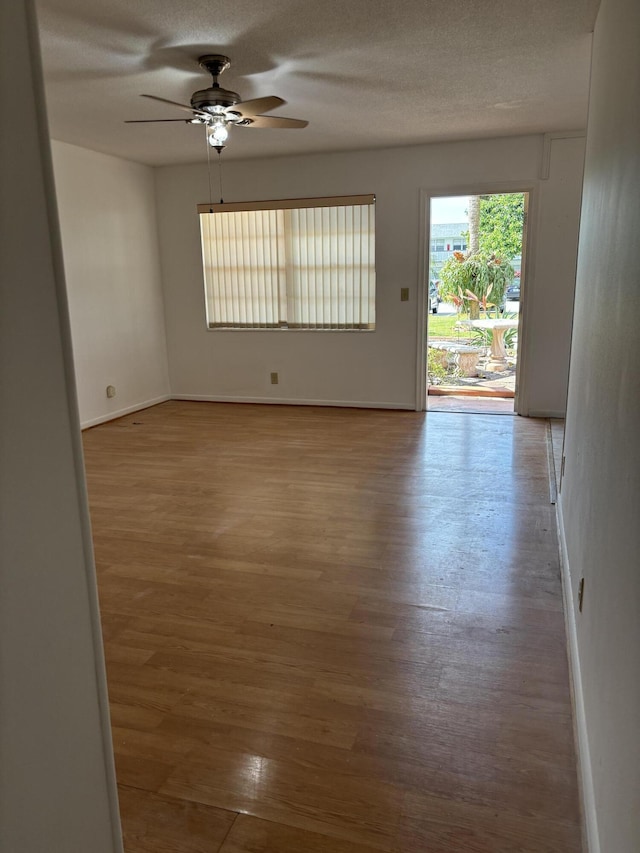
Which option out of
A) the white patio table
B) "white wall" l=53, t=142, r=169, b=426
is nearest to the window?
"white wall" l=53, t=142, r=169, b=426

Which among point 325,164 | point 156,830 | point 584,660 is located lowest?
point 156,830

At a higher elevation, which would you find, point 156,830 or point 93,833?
point 93,833

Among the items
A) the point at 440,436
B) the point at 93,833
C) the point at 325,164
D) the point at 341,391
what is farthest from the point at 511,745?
the point at 325,164

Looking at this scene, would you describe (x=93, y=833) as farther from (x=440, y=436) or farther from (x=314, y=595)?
(x=440, y=436)

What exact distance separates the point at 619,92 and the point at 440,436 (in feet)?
11.8

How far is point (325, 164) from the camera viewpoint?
20.0 feet

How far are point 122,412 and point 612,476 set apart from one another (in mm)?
5570

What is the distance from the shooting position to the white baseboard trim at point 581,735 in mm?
1429

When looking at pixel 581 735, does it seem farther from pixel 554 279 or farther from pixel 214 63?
pixel 554 279

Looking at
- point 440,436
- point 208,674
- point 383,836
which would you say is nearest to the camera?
point 383,836

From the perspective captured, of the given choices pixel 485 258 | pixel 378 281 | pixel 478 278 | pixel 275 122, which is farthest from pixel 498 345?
pixel 275 122

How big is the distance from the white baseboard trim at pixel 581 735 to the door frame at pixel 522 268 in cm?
345

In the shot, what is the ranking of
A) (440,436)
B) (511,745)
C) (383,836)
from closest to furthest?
(383,836) < (511,745) < (440,436)

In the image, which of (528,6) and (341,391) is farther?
(341,391)
